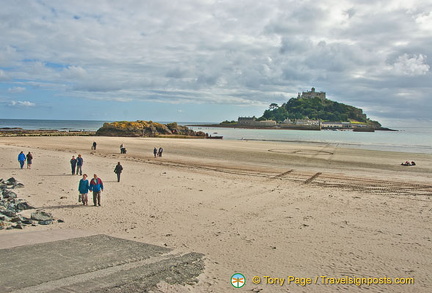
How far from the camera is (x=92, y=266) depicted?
7305 millimetres

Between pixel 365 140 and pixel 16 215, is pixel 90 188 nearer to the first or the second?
pixel 16 215

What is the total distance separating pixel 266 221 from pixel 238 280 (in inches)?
177

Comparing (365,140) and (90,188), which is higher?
(365,140)

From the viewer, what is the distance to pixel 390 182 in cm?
2050

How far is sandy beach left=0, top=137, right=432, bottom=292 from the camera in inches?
302

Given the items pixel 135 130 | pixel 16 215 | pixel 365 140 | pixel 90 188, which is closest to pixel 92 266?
pixel 16 215

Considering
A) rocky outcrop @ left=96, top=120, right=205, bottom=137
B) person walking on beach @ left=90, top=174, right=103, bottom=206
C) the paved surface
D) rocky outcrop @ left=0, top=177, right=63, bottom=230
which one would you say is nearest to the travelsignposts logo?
the paved surface

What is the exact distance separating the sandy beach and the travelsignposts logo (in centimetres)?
11

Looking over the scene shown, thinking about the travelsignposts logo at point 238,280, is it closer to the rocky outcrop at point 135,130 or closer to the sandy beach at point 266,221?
the sandy beach at point 266,221

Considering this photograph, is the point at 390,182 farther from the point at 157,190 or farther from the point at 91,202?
the point at 91,202

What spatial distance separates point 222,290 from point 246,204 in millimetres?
7285

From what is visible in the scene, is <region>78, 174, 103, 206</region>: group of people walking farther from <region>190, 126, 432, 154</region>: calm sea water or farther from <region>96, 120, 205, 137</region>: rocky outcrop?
<region>96, 120, 205, 137</region>: rocky outcrop

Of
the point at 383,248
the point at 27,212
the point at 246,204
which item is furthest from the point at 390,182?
the point at 27,212

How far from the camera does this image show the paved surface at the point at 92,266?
21.0ft
